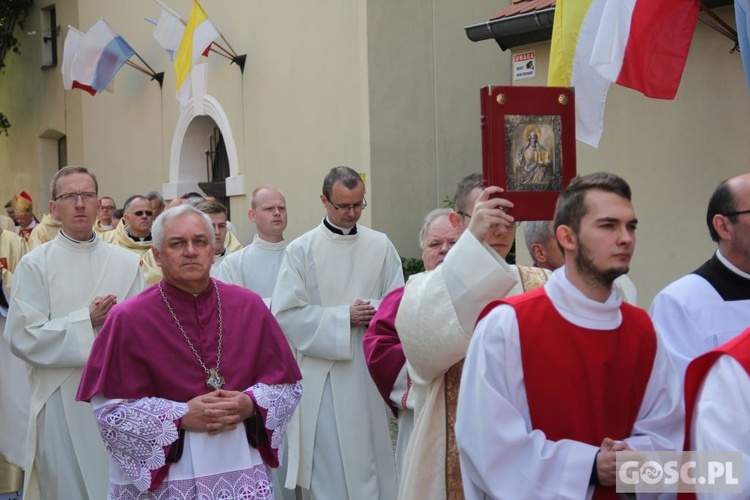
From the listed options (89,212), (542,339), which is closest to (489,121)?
(542,339)

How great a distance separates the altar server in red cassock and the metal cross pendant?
1309mm

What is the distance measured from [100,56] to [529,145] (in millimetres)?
13744

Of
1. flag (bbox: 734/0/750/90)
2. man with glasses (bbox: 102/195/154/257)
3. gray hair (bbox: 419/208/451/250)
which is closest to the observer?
gray hair (bbox: 419/208/451/250)

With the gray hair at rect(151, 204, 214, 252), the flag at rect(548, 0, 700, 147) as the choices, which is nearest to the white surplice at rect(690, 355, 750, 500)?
the gray hair at rect(151, 204, 214, 252)

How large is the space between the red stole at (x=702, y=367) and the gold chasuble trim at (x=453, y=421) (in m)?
1.00

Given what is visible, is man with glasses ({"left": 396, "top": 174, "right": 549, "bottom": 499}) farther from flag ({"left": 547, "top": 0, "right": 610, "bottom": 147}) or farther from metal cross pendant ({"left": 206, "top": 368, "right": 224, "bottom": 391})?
flag ({"left": 547, "top": 0, "right": 610, "bottom": 147})

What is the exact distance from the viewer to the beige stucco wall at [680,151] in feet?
23.3

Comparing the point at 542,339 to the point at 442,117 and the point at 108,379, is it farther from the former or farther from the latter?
the point at 442,117

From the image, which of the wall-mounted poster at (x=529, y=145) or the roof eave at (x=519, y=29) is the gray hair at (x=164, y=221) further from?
the roof eave at (x=519, y=29)

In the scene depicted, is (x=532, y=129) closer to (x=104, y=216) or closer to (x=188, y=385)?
(x=188, y=385)

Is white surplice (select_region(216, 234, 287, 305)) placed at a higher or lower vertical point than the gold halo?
lower

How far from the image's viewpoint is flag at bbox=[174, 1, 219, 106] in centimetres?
1295

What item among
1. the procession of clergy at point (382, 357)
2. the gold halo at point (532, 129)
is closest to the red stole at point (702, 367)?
the procession of clergy at point (382, 357)

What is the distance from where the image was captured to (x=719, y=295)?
4.10 metres
